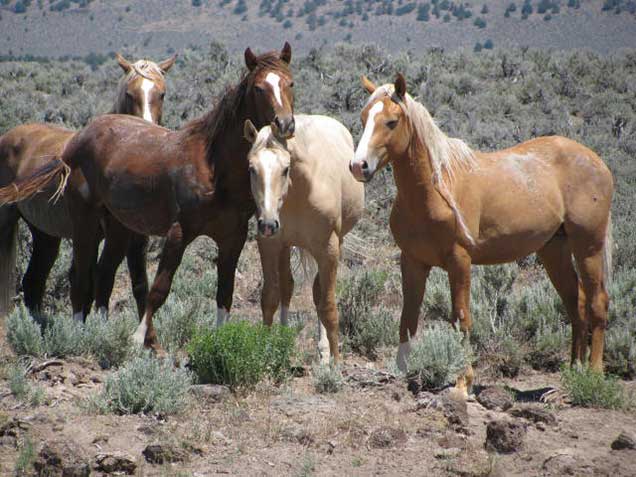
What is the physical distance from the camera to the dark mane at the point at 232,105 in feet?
22.8

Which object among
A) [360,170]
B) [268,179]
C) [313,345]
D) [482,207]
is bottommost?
[313,345]

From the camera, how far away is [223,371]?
20.8 feet

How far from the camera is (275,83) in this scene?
675 cm

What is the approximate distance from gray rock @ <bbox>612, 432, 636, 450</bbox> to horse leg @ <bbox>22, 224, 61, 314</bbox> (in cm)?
562

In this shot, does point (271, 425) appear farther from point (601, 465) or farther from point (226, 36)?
point (226, 36)

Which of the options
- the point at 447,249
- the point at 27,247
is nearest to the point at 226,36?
the point at 27,247

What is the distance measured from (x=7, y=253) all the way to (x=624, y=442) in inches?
238

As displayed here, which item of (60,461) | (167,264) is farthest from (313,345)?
(60,461)

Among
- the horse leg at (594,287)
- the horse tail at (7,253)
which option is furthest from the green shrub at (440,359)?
the horse tail at (7,253)

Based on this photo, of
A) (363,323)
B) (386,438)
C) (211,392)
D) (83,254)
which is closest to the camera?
(386,438)

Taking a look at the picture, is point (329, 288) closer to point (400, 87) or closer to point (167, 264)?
point (167, 264)

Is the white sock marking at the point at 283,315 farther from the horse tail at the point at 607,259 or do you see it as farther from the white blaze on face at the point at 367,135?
the horse tail at the point at 607,259

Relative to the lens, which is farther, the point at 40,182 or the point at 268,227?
the point at 40,182

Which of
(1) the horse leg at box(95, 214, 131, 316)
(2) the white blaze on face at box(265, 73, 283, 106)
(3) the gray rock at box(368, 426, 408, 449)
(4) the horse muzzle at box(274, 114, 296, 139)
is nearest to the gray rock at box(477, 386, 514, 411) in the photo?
(3) the gray rock at box(368, 426, 408, 449)
